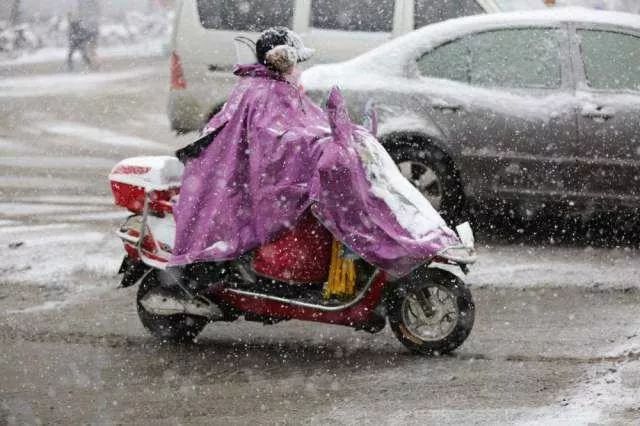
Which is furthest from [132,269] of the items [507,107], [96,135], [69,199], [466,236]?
[96,135]

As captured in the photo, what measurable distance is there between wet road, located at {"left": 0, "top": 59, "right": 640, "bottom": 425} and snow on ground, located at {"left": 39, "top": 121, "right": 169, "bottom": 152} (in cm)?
549

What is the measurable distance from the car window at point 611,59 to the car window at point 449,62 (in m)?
0.86

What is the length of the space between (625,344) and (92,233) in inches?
175

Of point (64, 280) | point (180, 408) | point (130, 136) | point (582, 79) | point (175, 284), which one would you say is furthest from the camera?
point (130, 136)

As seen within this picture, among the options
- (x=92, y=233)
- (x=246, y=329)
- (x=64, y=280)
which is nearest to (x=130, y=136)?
(x=92, y=233)

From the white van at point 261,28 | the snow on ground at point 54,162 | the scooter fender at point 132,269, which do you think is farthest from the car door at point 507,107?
the snow on ground at point 54,162

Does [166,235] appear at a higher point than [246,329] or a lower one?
higher

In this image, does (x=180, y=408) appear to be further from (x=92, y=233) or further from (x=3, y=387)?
(x=92, y=233)

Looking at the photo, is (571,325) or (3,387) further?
(571,325)

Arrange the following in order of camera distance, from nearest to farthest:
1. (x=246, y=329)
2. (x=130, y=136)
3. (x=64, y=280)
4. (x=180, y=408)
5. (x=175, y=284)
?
(x=180, y=408) < (x=175, y=284) < (x=246, y=329) < (x=64, y=280) < (x=130, y=136)

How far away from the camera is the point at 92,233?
9594mm

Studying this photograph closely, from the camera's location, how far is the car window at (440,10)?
38.9ft

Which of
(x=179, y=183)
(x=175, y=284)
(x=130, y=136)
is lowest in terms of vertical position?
(x=130, y=136)

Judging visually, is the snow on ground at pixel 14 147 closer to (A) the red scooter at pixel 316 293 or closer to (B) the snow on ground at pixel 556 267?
(B) the snow on ground at pixel 556 267
